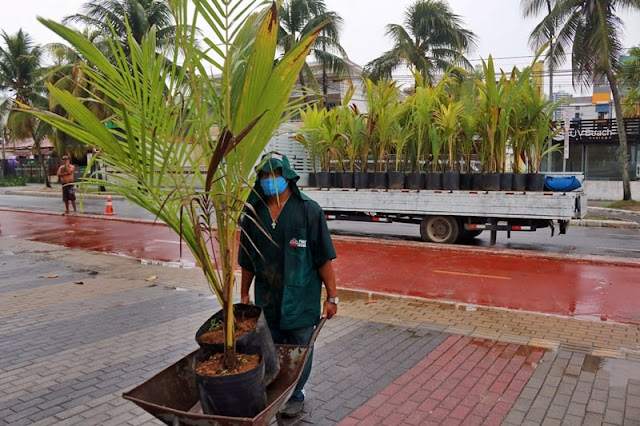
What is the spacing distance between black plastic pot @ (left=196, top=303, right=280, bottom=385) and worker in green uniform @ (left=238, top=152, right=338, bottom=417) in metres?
0.58

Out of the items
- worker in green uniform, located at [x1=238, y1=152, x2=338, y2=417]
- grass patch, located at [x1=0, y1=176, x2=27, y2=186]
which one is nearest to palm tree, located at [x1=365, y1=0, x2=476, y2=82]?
worker in green uniform, located at [x1=238, y1=152, x2=338, y2=417]

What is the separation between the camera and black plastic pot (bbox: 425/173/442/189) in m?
11.2

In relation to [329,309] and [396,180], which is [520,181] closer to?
[396,180]

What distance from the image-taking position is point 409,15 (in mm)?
27031

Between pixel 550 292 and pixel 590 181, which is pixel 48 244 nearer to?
pixel 550 292

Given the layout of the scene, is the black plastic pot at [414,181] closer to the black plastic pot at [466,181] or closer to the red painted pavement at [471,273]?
the black plastic pot at [466,181]

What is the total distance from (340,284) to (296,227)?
15.2 ft

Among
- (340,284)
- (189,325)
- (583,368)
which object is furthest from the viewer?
(340,284)

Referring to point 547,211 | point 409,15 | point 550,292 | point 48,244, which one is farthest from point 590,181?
point 48,244

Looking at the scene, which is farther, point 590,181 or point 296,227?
point 590,181

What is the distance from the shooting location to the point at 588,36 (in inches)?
762

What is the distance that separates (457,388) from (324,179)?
896cm

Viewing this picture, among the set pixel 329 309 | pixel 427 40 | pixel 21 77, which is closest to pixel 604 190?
pixel 427 40

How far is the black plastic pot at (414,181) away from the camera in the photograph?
1150 centimetres
